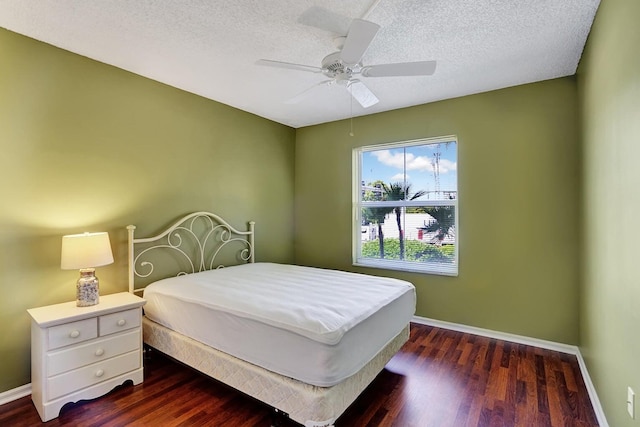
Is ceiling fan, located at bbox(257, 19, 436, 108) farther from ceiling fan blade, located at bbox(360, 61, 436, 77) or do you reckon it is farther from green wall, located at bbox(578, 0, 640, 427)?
green wall, located at bbox(578, 0, 640, 427)

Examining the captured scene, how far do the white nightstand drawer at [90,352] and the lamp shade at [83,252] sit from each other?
0.55 meters

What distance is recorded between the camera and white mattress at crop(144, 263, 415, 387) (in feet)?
5.52

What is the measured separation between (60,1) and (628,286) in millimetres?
3494

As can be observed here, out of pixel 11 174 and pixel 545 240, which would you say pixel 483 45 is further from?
pixel 11 174

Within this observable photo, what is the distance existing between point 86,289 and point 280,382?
1.61 m

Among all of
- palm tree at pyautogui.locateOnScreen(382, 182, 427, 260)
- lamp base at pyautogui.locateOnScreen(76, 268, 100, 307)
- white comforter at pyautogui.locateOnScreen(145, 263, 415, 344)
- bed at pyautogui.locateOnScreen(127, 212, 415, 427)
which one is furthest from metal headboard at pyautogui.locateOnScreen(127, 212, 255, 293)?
palm tree at pyautogui.locateOnScreen(382, 182, 427, 260)

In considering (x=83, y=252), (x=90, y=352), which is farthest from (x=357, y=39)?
(x=90, y=352)

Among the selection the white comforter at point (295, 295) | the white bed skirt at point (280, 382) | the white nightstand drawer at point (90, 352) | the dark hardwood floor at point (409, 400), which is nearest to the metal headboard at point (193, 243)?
the white comforter at point (295, 295)

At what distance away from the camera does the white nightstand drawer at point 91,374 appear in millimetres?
1976

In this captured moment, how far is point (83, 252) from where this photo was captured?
7.14 feet

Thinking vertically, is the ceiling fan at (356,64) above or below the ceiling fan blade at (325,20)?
below

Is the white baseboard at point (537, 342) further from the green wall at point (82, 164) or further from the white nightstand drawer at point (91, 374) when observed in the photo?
the white nightstand drawer at point (91, 374)

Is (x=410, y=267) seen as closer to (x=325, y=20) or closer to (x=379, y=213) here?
(x=379, y=213)

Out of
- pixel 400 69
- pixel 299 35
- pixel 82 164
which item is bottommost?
pixel 82 164
